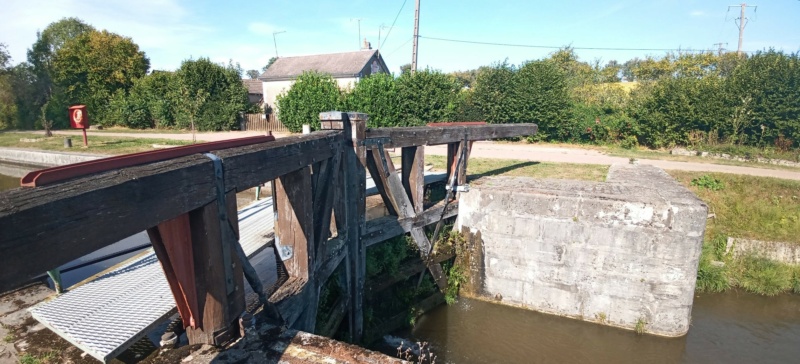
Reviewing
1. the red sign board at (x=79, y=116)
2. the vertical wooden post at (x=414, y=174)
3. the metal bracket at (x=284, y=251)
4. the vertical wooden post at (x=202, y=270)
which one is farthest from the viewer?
the red sign board at (x=79, y=116)

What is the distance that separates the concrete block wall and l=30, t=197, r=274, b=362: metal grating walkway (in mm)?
5350

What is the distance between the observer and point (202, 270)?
199 centimetres

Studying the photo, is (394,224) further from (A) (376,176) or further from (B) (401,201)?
(A) (376,176)

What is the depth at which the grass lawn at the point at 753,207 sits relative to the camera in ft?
28.9

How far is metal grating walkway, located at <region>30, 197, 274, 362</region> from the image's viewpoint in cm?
262

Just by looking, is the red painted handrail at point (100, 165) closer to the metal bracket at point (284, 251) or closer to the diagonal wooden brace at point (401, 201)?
the metal bracket at point (284, 251)

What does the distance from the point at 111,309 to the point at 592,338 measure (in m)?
6.74

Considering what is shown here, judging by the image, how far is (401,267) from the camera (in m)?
6.52

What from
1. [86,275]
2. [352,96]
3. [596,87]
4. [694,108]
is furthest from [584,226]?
[596,87]

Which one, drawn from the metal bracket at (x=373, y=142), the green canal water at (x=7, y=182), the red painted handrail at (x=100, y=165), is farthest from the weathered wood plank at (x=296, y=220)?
the green canal water at (x=7, y=182)

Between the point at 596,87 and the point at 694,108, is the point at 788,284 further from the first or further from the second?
the point at 596,87

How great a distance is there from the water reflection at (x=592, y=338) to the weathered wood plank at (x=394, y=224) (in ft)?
5.93

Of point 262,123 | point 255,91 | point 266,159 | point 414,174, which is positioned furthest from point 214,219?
point 255,91

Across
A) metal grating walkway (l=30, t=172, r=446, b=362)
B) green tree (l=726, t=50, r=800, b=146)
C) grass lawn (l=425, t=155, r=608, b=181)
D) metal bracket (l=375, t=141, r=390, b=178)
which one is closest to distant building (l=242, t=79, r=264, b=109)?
grass lawn (l=425, t=155, r=608, b=181)
